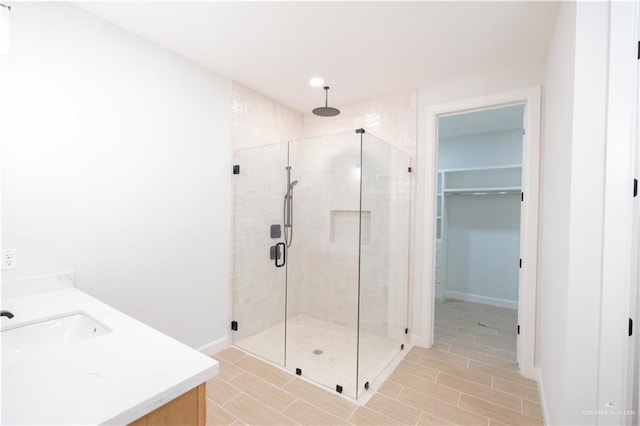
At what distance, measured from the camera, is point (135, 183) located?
82.7 inches

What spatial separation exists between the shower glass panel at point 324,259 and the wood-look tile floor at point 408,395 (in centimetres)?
26

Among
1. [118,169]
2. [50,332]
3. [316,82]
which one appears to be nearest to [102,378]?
[50,332]

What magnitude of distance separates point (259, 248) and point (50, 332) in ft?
5.62

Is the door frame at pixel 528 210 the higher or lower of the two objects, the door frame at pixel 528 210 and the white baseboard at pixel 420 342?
the higher

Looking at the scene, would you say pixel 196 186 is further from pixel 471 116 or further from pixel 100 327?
pixel 471 116

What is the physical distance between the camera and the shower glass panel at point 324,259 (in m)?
2.44

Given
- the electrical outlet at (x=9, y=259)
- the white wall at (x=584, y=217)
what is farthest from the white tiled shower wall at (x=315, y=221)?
the electrical outlet at (x=9, y=259)

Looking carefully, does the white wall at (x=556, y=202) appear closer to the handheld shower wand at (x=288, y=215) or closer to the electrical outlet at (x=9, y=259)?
the handheld shower wand at (x=288, y=215)

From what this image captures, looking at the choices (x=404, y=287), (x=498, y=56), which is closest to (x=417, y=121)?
(x=498, y=56)

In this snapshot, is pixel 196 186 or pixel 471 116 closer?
pixel 196 186

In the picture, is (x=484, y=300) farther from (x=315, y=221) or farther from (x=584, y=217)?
(x=584, y=217)

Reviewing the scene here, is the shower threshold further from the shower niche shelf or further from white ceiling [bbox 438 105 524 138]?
white ceiling [bbox 438 105 524 138]

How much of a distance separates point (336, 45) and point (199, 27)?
962 mm

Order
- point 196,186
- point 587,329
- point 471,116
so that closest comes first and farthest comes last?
point 587,329, point 196,186, point 471,116
